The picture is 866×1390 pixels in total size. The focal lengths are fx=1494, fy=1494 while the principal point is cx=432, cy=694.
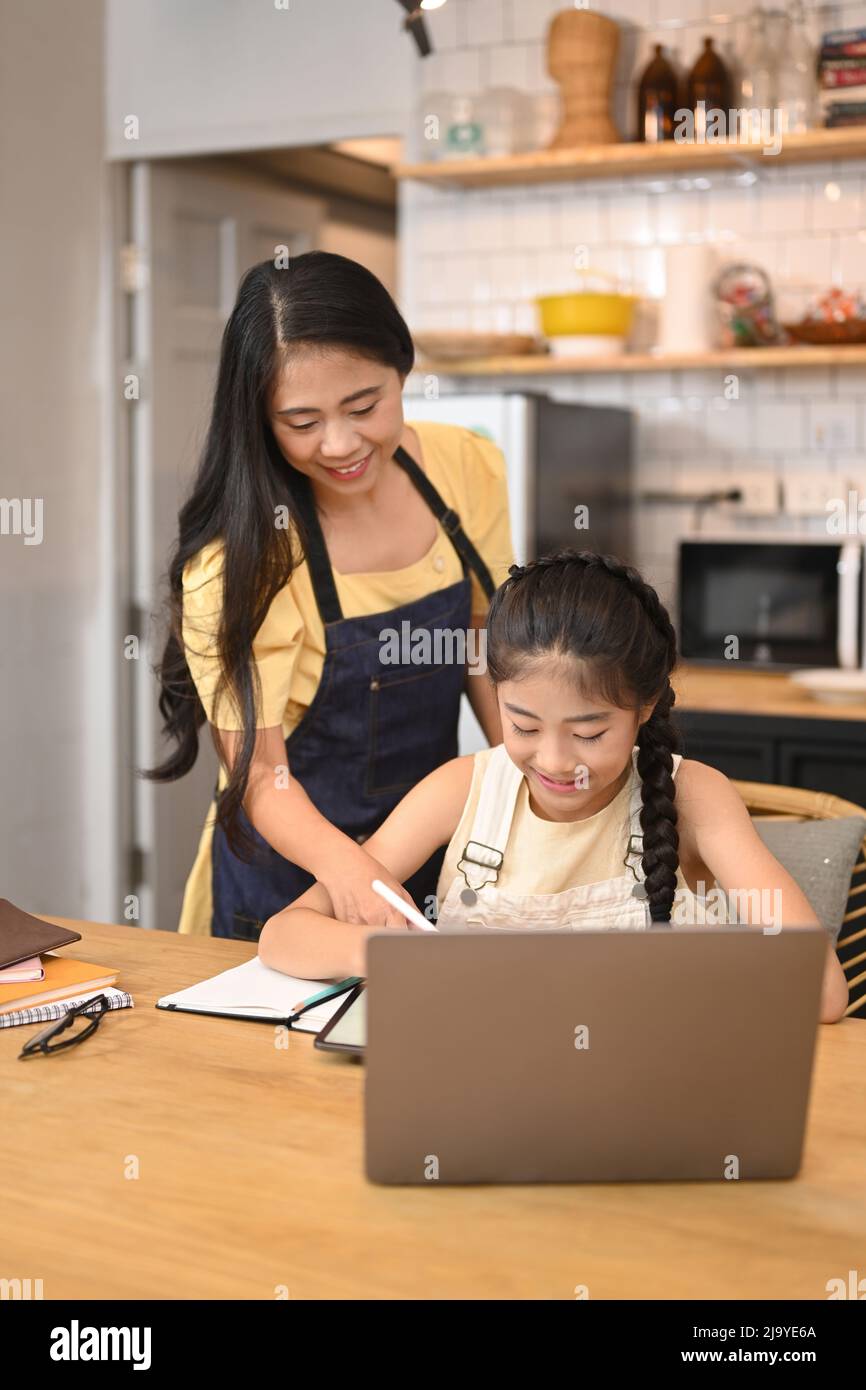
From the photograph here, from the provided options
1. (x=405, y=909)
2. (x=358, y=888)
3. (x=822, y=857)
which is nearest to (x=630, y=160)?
(x=822, y=857)

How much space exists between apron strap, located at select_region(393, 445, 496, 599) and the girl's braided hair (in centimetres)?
49

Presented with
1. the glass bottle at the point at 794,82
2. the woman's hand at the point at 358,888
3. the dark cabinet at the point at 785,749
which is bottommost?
the dark cabinet at the point at 785,749

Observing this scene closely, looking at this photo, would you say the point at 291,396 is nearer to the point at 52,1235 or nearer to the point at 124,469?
the point at 52,1235

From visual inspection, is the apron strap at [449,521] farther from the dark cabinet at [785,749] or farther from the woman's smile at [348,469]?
the dark cabinet at [785,749]

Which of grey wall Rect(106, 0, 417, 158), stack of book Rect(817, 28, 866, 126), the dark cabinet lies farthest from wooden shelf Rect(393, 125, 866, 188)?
the dark cabinet

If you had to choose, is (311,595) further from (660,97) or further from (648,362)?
(660,97)

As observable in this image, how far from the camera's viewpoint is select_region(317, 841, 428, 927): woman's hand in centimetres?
161

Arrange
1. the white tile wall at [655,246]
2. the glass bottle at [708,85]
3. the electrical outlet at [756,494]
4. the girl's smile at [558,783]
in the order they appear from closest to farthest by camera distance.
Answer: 1. the girl's smile at [558,783]
2. the glass bottle at [708,85]
3. the white tile wall at [655,246]
4. the electrical outlet at [756,494]

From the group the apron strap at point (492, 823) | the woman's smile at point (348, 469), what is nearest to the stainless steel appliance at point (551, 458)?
the woman's smile at point (348, 469)

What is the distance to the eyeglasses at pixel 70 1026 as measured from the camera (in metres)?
1.42

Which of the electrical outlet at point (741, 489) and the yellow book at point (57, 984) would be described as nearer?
the yellow book at point (57, 984)

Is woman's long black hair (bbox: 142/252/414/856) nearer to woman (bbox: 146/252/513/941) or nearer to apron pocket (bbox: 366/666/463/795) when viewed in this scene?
woman (bbox: 146/252/513/941)

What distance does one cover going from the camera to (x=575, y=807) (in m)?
1.70
